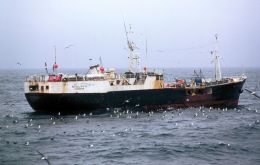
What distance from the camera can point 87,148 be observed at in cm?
3416

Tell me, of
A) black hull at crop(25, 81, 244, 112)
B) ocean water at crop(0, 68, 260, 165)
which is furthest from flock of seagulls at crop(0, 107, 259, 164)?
black hull at crop(25, 81, 244, 112)

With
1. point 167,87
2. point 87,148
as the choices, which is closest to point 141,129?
point 87,148

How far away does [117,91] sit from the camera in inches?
2044

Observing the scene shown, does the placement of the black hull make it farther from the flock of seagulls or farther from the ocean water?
the ocean water

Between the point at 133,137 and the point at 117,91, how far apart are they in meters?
14.0

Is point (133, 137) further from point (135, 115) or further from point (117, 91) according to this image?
point (117, 91)

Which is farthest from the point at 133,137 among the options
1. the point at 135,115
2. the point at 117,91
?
the point at 117,91

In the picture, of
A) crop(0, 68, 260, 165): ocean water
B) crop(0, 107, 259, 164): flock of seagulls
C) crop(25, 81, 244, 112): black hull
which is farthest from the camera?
crop(25, 81, 244, 112): black hull

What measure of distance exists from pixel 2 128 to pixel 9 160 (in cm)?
1414

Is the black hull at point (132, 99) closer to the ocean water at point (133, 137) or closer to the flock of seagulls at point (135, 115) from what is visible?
the flock of seagulls at point (135, 115)

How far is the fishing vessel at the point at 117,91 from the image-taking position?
167 ft

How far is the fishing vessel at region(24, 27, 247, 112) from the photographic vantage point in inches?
2008

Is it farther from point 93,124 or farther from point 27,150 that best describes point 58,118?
point 27,150

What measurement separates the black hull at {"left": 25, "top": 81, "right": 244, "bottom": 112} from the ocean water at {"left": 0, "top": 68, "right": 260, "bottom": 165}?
1141 millimetres
